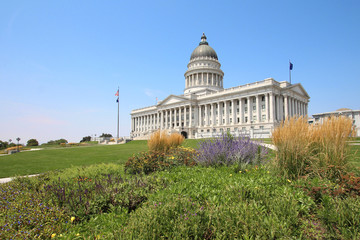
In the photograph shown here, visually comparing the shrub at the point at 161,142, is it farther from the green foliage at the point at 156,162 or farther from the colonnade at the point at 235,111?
the colonnade at the point at 235,111

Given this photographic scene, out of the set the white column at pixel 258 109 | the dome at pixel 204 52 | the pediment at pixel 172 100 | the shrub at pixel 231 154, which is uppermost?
the dome at pixel 204 52

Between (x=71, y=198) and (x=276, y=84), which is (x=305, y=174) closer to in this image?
(x=71, y=198)

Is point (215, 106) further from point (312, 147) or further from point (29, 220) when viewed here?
point (29, 220)

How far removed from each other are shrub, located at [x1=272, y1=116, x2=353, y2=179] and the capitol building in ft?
99.4

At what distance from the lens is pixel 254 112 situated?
6066 centimetres

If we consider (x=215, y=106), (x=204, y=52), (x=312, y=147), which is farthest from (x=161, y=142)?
(x=204, y=52)

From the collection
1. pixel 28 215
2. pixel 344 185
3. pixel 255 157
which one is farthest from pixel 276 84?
pixel 28 215

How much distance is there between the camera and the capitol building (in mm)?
56656

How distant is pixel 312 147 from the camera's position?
21.4 ft

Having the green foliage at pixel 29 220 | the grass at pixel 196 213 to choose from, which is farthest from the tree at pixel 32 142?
the green foliage at pixel 29 220

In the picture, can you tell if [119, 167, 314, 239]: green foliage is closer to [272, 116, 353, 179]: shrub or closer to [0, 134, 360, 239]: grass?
[0, 134, 360, 239]: grass

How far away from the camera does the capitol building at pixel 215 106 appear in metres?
56.7

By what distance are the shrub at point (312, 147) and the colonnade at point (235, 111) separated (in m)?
40.8

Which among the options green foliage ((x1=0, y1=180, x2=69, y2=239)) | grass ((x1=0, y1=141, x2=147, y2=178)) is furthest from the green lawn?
green foliage ((x1=0, y1=180, x2=69, y2=239))
